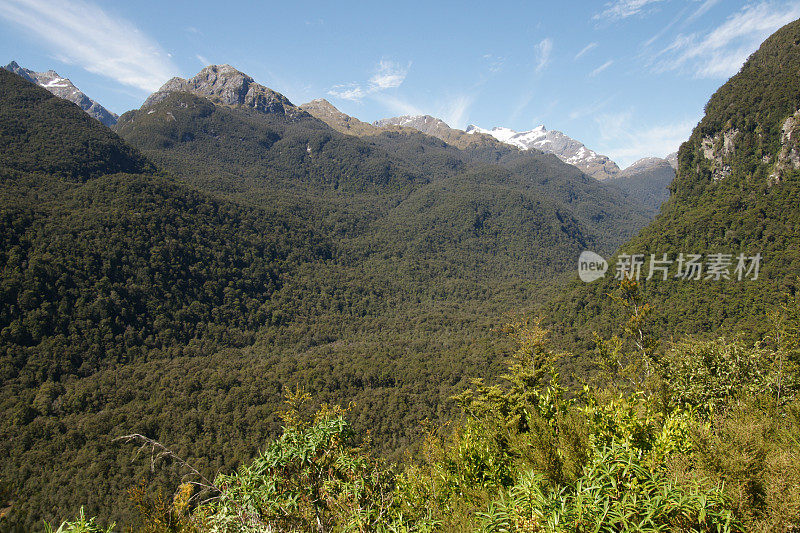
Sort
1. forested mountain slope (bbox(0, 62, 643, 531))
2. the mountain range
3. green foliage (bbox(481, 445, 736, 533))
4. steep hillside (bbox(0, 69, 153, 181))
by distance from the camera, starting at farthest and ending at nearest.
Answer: steep hillside (bbox(0, 69, 153, 181)) → the mountain range → forested mountain slope (bbox(0, 62, 643, 531)) → green foliage (bbox(481, 445, 736, 533))

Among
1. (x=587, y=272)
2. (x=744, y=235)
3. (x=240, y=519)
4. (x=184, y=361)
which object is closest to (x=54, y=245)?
(x=184, y=361)

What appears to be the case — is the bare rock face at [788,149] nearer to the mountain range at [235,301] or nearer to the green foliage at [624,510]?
the mountain range at [235,301]

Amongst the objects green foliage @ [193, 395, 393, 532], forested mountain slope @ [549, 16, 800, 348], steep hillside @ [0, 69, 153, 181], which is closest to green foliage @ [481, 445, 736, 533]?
green foliage @ [193, 395, 393, 532]

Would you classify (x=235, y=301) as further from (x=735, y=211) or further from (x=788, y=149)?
(x=788, y=149)

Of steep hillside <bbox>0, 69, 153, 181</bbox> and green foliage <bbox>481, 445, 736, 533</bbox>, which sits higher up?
steep hillside <bbox>0, 69, 153, 181</bbox>

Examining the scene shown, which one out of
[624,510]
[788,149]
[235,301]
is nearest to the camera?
[624,510]

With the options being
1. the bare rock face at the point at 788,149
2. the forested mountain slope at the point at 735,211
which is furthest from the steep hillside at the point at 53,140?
the bare rock face at the point at 788,149

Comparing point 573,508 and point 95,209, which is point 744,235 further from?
point 95,209

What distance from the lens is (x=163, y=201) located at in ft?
294

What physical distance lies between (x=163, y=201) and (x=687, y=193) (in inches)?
4851

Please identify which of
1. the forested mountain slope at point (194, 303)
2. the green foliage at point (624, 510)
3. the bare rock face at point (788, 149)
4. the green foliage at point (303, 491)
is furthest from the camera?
the bare rock face at point (788, 149)

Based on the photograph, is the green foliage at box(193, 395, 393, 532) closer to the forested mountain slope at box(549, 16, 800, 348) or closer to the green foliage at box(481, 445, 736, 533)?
the green foliage at box(481, 445, 736, 533)

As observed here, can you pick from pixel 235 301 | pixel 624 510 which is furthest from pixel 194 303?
pixel 624 510

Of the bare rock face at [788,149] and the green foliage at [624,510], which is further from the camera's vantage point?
the bare rock face at [788,149]
